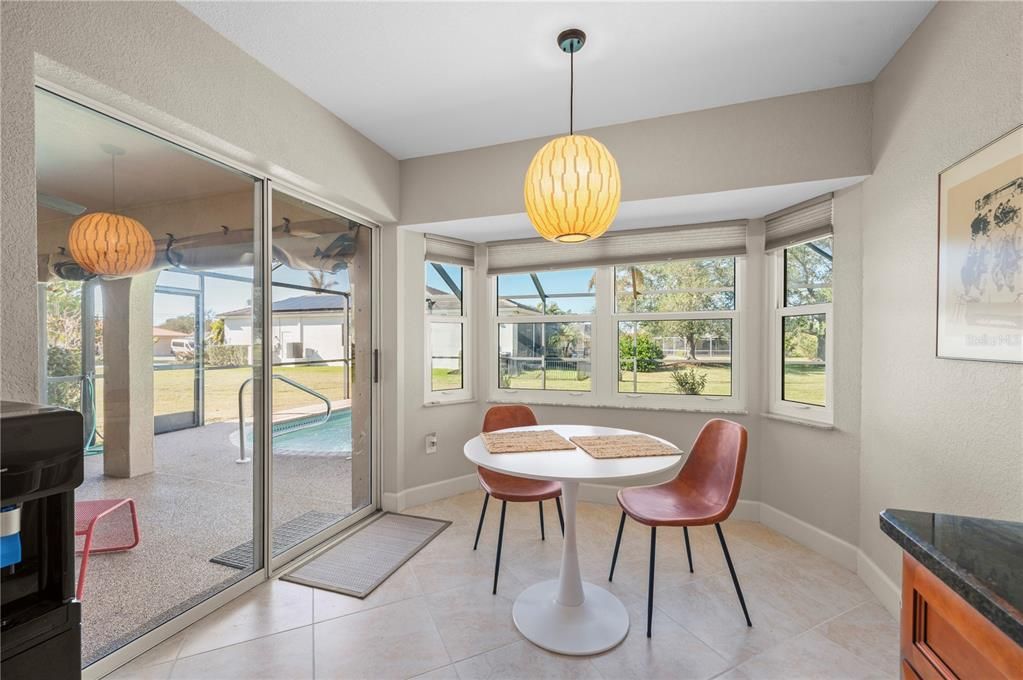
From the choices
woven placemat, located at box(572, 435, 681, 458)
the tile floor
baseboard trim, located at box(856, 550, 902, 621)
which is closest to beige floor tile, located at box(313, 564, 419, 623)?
the tile floor

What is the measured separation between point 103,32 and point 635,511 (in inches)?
109

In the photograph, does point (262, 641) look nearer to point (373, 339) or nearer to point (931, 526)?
point (373, 339)

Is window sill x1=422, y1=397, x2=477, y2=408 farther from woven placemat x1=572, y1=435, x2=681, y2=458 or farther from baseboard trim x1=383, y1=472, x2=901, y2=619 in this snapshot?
woven placemat x1=572, y1=435, x2=681, y2=458

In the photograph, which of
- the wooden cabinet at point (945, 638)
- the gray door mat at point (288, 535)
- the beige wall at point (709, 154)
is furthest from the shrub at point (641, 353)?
the wooden cabinet at point (945, 638)

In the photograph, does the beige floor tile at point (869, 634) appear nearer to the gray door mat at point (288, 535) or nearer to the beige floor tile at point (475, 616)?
the beige floor tile at point (475, 616)

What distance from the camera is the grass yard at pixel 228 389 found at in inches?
74.7

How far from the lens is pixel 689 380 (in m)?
3.37

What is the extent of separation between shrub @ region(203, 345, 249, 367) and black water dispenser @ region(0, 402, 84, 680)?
1.16 m

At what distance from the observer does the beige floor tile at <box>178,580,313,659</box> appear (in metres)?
1.86

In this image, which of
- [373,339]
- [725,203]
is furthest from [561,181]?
[373,339]

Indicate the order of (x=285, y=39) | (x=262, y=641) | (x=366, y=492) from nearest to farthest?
(x=262, y=641)
(x=285, y=39)
(x=366, y=492)

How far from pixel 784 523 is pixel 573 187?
2.58m

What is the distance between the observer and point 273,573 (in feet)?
7.85

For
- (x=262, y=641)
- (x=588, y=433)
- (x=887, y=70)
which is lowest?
(x=262, y=641)
